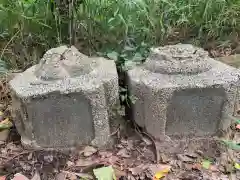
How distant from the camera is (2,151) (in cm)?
222

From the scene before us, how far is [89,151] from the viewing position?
Answer: 2.18 metres

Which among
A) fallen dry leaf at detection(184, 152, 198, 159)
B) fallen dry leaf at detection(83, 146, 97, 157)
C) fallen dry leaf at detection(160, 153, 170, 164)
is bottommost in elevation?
fallen dry leaf at detection(160, 153, 170, 164)

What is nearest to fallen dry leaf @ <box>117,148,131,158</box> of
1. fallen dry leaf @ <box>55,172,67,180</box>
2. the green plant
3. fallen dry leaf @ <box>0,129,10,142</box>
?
fallen dry leaf @ <box>55,172,67,180</box>

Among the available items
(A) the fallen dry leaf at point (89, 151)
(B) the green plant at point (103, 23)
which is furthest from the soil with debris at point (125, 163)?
(B) the green plant at point (103, 23)

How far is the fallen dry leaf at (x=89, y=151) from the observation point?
85.0 inches

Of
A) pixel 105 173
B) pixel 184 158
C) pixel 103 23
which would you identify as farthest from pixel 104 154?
pixel 103 23

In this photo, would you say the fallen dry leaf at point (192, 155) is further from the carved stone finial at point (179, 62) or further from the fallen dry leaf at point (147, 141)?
the carved stone finial at point (179, 62)

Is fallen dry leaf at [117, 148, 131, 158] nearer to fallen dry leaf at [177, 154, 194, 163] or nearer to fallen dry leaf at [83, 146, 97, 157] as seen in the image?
fallen dry leaf at [83, 146, 97, 157]

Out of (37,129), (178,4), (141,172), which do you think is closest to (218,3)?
(178,4)

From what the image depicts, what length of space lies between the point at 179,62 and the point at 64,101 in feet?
2.30

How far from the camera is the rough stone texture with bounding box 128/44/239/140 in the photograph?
206 cm

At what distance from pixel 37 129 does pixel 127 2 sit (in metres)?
1.04

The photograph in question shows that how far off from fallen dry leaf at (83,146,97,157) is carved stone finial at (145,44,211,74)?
0.60m

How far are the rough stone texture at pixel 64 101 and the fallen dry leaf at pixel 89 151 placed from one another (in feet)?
0.11
